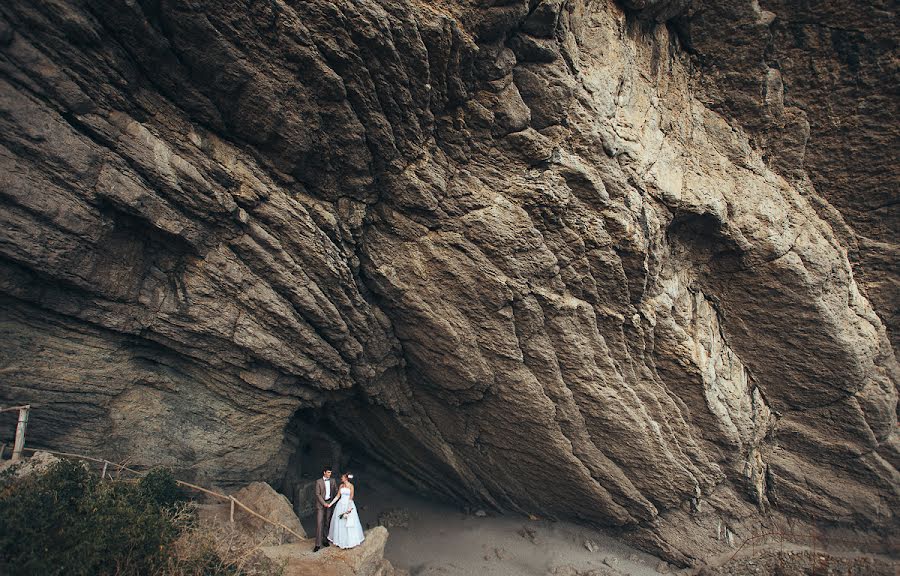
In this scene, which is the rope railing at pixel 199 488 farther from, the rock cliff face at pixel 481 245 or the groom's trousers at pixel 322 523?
the groom's trousers at pixel 322 523

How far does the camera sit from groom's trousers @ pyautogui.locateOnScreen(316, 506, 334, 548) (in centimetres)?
934

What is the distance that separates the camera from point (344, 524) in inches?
370

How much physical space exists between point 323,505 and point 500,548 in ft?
22.2

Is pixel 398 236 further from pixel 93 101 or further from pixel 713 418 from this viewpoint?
pixel 713 418

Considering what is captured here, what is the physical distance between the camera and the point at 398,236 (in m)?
10.9

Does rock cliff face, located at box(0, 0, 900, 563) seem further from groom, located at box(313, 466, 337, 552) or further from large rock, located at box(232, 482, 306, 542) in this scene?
groom, located at box(313, 466, 337, 552)

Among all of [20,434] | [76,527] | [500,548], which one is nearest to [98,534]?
[76,527]

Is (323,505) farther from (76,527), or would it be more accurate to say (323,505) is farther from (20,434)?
(20,434)

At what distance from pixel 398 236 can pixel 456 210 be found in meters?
1.53

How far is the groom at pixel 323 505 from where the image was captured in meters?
9.37

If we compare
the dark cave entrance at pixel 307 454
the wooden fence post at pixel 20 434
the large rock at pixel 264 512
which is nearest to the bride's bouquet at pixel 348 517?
the large rock at pixel 264 512

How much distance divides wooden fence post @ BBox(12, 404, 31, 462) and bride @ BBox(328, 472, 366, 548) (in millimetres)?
5609

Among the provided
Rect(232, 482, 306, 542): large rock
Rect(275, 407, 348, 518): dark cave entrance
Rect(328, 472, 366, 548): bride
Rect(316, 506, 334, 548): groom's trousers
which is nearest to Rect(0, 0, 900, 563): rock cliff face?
Rect(275, 407, 348, 518): dark cave entrance

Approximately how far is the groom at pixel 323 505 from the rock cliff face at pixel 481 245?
2.47m
